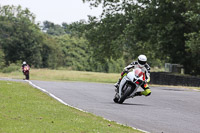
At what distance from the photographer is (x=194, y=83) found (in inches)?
1305

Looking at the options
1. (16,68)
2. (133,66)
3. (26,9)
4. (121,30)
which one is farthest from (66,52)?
(133,66)

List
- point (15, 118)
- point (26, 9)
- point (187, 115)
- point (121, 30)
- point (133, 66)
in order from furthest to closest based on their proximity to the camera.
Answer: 1. point (26, 9)
2. point (121, 30)
3. point (133, 66)
4. point (187, 115)
5. point (15, 118)

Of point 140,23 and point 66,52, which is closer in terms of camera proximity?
point 140,23

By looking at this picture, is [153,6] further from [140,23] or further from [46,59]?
[46,59]

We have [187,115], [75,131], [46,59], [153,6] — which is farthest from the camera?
[46,59]

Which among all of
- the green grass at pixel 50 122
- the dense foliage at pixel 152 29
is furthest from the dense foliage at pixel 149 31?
the green grass at pixel 50 122

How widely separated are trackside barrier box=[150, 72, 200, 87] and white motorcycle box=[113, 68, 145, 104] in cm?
1790

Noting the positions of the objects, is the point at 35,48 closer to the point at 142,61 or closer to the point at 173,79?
the point at 173,79

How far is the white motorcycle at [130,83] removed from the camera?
50.2 feet

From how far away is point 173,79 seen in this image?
37.2m

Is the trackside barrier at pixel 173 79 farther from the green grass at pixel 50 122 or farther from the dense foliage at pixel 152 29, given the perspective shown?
the green grass at pixel 50 122

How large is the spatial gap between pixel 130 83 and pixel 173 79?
72.7 ft

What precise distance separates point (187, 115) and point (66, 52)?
103246mm

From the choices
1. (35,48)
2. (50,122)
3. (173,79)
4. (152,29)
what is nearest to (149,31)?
(152,29)
